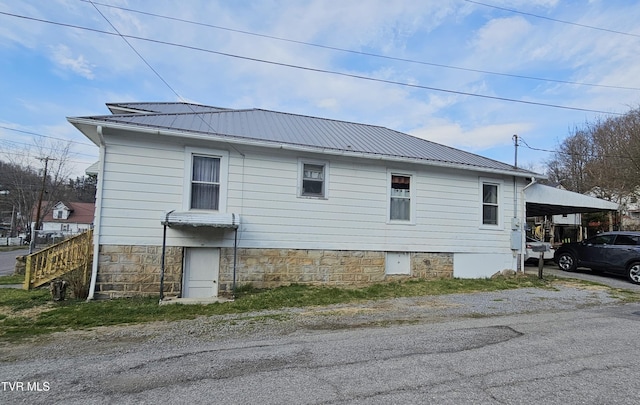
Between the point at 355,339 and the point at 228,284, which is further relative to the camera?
the point at 228,284

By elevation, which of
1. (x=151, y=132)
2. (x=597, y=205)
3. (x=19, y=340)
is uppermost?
(x=151, y=132)

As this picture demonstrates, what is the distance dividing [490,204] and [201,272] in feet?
28.8

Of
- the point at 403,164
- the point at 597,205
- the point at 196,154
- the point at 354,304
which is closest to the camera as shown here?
the point at 354,304

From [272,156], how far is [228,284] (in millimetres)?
3295

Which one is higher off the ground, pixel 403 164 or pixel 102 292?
pixel 403 164

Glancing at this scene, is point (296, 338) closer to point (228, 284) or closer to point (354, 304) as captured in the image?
point (354, 304)

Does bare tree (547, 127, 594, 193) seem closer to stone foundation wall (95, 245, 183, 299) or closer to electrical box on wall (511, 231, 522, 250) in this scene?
electrical box on wall (511, 231, 522, 250)

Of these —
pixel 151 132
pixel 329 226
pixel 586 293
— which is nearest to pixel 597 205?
pixel 586 293

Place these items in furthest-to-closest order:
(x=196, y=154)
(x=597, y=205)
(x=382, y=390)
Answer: (x=597, y=205) → (x=196, y=154) → (x=382, y=390)

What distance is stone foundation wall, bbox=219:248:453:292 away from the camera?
8727mm

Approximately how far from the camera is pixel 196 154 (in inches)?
337

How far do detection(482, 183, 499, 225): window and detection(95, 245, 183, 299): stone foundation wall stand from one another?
8.91m

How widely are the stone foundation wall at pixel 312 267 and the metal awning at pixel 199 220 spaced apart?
1005 mm

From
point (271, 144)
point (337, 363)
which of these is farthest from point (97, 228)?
point (337, 363)
